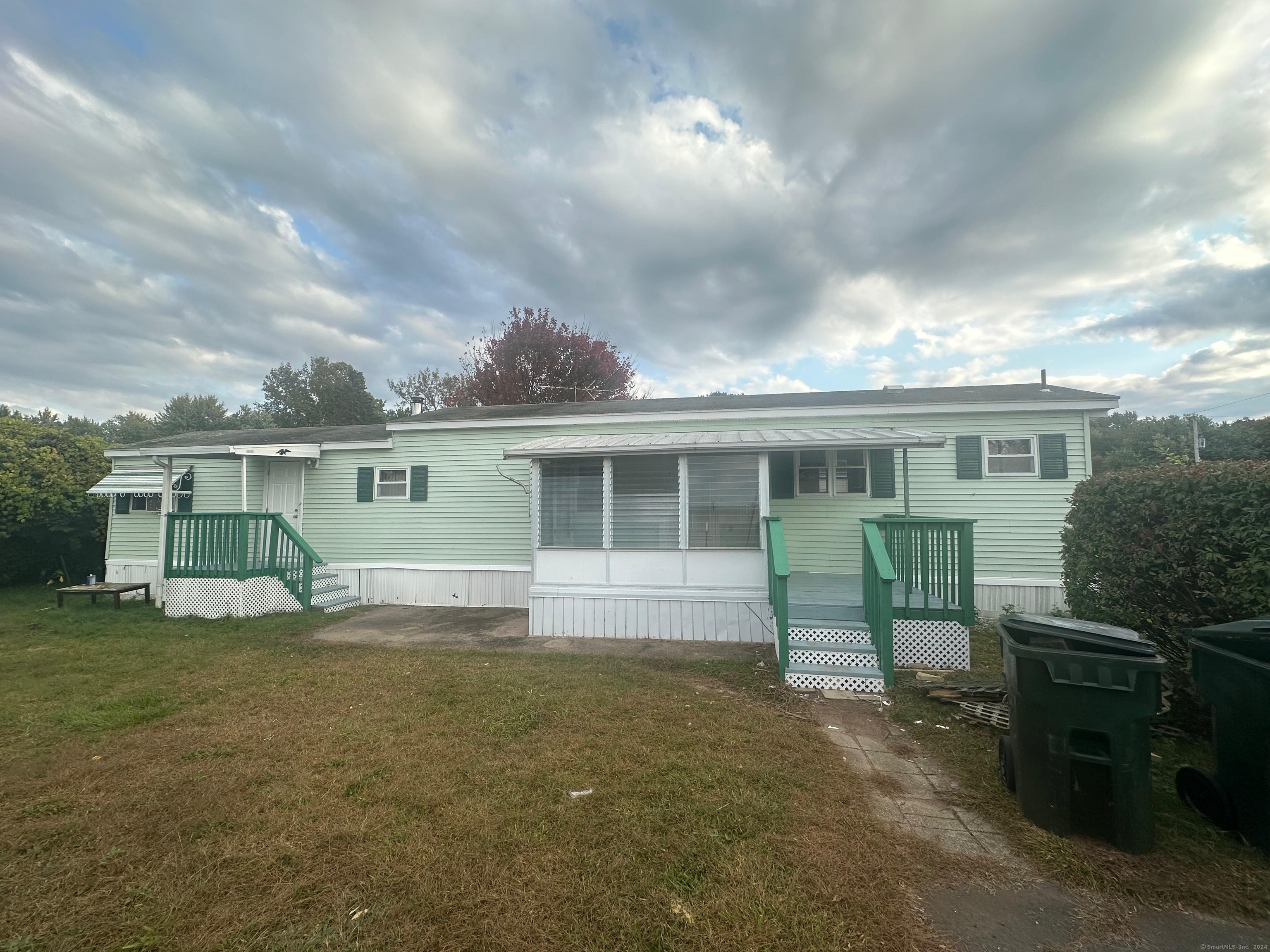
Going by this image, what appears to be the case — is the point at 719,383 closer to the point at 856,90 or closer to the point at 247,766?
the point at 856,90

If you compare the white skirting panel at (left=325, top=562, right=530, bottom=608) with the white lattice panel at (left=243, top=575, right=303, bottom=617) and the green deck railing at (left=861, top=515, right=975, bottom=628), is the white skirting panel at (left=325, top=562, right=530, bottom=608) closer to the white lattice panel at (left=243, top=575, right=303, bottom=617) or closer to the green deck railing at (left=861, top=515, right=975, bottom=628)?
the white lattice panel at (left=243, top=575, right=303, bottom=617)

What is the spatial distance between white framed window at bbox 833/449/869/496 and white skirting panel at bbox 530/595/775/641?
9.35 feet

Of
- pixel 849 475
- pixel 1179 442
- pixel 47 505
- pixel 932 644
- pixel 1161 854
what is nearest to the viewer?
pixel 1161 854

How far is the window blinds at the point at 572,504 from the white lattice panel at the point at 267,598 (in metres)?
5.00

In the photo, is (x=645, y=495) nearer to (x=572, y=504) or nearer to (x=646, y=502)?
(x=646, y=502)

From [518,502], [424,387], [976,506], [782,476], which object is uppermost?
[424,387]

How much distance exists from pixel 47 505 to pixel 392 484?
28.3 ft

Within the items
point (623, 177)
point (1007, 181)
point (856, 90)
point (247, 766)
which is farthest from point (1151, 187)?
point (247, 766)

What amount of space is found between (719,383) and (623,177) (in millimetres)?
16791

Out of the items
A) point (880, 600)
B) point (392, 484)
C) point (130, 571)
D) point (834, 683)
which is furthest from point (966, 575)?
point (130, 571)

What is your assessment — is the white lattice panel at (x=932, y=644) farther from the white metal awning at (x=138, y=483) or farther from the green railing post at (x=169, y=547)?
the white metal awning at (x=138, y=483)

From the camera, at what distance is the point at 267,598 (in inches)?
337

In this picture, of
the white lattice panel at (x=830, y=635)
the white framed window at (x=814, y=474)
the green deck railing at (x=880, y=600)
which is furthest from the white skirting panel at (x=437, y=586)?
the green deck railing at (x=880, y=600)

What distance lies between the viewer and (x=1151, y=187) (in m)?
8.12
